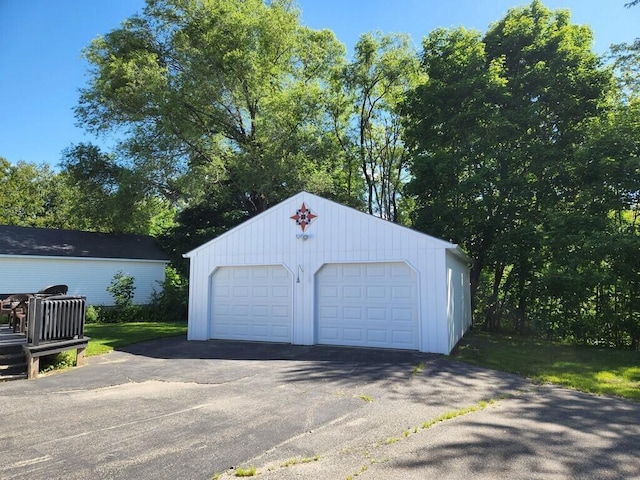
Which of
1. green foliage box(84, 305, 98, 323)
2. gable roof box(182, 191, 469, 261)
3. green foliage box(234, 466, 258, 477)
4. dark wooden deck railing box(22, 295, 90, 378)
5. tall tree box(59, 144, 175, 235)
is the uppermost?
tall tree box(59, 144, 175, 235)

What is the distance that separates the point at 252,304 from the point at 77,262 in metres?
12.5

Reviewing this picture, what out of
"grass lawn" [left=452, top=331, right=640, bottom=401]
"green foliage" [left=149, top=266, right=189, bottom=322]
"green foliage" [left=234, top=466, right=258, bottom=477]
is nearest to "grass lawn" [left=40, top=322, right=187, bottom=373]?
"green foliage" [left=149, top=266, right=189, bottom=322]

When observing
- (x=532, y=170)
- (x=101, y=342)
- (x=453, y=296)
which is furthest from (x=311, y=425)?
(x=532, y=170)

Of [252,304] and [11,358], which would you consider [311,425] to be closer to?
[11,358]

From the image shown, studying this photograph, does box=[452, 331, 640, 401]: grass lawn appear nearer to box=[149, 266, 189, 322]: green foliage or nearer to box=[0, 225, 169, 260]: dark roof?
box=[149, 266, 189, 322]: green foliage

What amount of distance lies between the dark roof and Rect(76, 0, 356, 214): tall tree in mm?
4045

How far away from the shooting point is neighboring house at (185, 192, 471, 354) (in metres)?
9.43

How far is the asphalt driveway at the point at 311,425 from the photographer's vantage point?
11.6 ft

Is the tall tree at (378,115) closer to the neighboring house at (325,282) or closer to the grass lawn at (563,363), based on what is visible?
the neighboring house at (325,282)

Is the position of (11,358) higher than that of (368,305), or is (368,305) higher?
(368,305)

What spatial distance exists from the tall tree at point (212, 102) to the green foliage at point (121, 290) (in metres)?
4.74

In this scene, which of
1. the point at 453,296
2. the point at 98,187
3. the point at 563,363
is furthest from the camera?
the point at 98,187

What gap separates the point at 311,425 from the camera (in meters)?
4.62

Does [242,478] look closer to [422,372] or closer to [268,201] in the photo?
[422,372]
